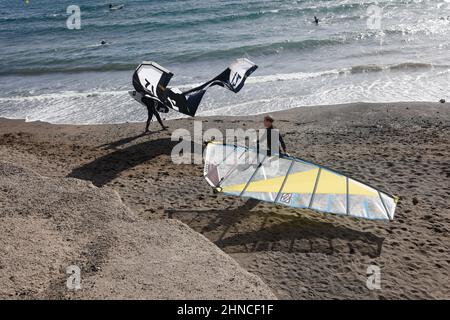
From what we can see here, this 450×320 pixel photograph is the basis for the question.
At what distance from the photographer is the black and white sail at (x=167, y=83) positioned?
41.4ft

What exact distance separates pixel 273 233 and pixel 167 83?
6.60 meters

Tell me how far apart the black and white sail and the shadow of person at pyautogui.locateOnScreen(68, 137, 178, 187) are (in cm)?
116

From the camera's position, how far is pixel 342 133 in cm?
1352

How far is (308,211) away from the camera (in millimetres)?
9188

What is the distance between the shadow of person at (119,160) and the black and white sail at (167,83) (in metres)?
1.16

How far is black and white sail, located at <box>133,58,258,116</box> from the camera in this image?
41.4 feet

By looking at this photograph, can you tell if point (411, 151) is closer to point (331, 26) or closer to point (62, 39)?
point (331, 26)

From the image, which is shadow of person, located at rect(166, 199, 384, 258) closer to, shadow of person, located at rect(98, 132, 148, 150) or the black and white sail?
the black and white sail

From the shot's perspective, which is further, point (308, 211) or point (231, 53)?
point (231, 53)
